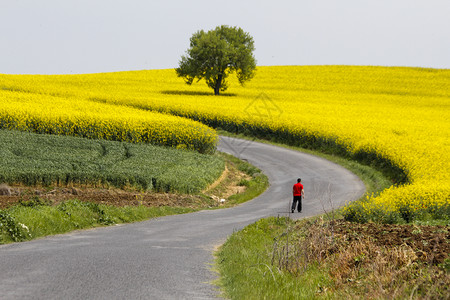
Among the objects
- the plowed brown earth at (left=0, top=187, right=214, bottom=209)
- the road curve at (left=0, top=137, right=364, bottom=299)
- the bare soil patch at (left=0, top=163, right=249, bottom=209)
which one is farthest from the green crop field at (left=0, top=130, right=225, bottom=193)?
the road curve at (left=0, top=137, right=364, bottom=299)

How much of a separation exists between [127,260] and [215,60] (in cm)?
7060

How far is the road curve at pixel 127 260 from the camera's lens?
850 centimetres

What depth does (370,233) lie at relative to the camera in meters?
12.4

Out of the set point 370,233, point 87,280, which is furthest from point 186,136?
point 87,280

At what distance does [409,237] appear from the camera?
11500 mm

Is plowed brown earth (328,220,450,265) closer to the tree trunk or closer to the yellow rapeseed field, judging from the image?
the yellow rapeseed field

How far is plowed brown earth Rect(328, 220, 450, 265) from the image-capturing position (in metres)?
9.98

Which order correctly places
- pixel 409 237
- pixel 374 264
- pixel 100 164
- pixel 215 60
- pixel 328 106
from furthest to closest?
pixel 215 60 → pixel 328 106 → pixel 100 164 → pixel 409 237 → pixel 374 264

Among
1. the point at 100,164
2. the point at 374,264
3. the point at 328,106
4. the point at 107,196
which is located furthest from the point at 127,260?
the point at 328,106

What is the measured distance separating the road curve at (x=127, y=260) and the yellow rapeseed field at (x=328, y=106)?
6.18 metres

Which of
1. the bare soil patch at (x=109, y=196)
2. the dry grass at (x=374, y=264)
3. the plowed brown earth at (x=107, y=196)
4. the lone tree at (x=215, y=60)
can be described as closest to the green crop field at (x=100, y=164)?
the bare soil patch at (x=109, y=196)

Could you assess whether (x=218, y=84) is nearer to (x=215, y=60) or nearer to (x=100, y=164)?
(x=215, y=60)

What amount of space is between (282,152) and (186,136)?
7861mm

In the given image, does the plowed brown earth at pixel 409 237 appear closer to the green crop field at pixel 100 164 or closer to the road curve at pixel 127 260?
the road curve at pixel 127 260
